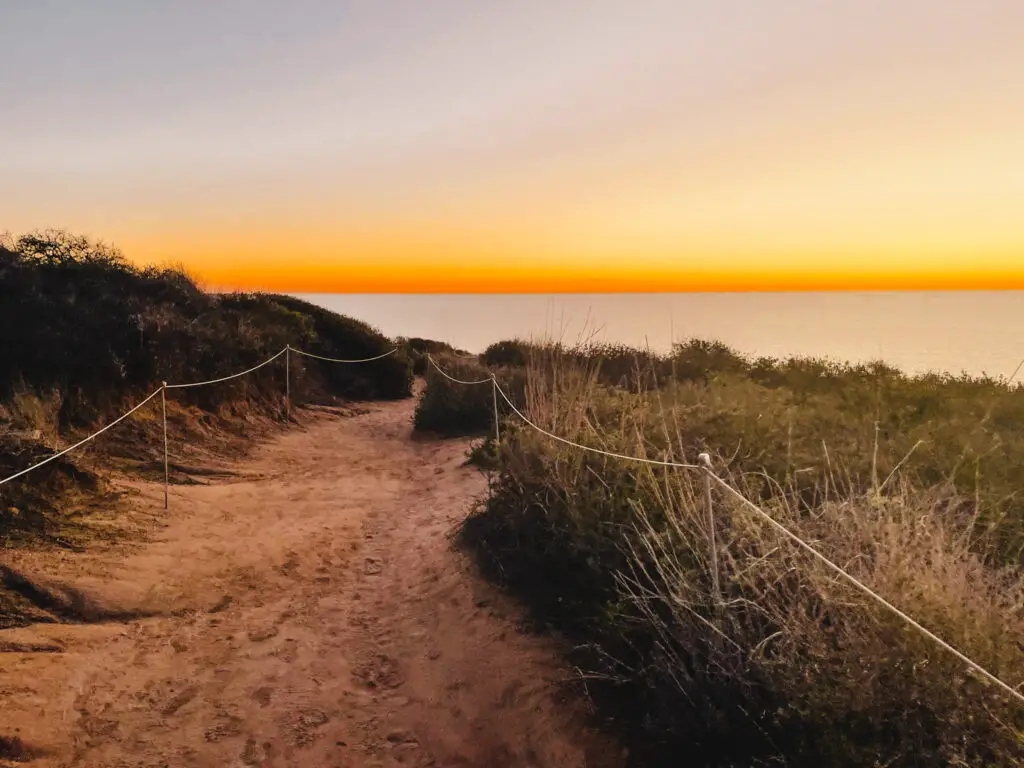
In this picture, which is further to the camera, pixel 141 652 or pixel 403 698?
pixel 141 652

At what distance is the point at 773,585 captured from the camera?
3096 mm

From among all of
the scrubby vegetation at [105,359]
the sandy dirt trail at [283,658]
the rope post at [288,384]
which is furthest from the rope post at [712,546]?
the rope post at [288,384]

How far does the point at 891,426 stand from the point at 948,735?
17.3ft

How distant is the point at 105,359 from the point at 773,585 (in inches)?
381

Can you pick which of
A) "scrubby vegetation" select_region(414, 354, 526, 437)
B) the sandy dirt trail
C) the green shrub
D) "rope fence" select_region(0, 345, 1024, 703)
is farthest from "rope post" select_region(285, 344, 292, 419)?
the green shrub

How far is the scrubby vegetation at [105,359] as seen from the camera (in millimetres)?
6288

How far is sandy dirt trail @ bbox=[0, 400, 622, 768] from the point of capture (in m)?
3.48

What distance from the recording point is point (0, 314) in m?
9.41

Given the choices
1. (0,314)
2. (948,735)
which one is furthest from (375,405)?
(948,735)

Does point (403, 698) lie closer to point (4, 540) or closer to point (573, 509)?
point (573, 509)

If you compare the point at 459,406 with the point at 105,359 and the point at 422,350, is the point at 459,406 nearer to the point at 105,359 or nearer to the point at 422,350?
the point at 105,359

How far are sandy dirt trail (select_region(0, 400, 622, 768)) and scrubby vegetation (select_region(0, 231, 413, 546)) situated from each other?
1192 millimetres

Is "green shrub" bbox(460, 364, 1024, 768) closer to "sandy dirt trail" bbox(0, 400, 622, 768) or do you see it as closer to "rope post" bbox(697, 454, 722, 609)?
"rope post" bbox(697, 454, 722, 609)

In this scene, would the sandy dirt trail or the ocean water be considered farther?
the ocean water
